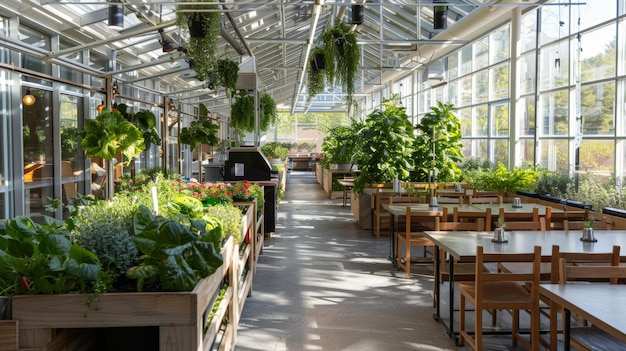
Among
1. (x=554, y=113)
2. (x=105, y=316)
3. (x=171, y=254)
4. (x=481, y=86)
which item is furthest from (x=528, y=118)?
(x=105, y=316)

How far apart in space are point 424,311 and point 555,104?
5.12m

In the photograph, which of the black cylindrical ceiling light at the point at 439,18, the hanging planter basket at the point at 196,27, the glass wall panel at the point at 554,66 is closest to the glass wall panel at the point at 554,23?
the glass wall panel at the point at 554,66

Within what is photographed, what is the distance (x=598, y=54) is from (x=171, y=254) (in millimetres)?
7021

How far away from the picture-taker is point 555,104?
9148 millimetres

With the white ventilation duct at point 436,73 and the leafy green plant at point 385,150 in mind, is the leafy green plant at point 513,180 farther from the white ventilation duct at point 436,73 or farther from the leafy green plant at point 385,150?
the white ventilation duct at point 436,73

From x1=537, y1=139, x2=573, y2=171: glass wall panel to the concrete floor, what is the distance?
2.72 metres

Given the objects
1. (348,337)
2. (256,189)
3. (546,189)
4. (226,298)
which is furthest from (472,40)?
(226,298)

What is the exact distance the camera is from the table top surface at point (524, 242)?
4.34 meters

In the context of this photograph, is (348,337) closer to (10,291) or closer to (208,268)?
(208,268)

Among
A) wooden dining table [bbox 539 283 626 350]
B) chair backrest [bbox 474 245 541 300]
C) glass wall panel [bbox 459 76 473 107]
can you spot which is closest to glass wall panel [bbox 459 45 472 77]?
glass wall panel [bbox 459 76 473 107]

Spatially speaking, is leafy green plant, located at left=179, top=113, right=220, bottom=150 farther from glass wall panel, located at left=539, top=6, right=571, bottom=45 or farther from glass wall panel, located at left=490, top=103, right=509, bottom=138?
glass wall panel, located at left=539, top=6, right=571, bottom=45

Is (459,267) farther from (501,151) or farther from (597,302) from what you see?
(501,151)

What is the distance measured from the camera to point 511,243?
464 centimetres

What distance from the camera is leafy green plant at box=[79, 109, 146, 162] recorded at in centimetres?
635
